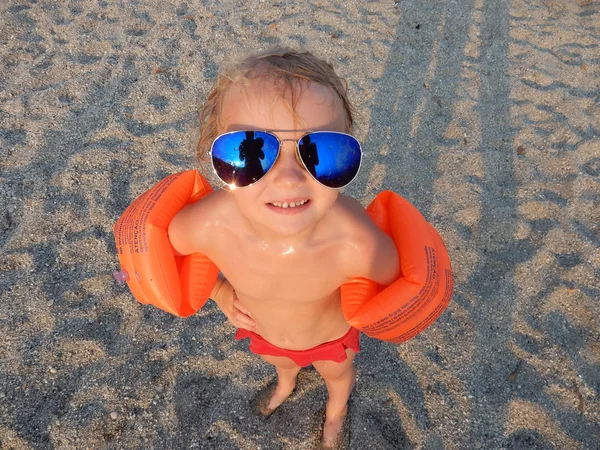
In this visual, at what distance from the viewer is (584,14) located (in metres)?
4.62

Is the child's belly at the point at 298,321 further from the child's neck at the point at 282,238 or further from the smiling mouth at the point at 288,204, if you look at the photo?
the smiling mouth at the point at 288,204

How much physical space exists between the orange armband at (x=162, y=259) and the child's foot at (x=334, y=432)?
82cm

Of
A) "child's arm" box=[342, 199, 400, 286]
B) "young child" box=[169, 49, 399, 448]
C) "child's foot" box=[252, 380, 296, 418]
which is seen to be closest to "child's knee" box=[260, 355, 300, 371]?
"young child" box=[169, 49, 399, 448]

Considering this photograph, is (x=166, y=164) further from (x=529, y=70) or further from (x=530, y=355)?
(x=529, y=70)

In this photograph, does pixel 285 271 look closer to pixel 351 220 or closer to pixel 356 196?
pixel 351 220

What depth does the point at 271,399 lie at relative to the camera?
7.32 feet

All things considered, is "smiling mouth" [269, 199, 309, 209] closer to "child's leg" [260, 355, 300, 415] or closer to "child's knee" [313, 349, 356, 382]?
"child's knee" [313, 349, 356, 382]

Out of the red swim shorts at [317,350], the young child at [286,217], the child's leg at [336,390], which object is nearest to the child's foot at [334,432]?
the child's leg at [336,390]

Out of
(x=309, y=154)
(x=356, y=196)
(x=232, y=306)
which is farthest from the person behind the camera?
(x=356, y=196)

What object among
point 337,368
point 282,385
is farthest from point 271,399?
point 337,368

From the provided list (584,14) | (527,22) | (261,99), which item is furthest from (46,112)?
(584,14)

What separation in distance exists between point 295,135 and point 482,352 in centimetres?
166

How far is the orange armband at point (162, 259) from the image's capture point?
66.7 inches

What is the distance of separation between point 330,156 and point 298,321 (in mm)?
662
